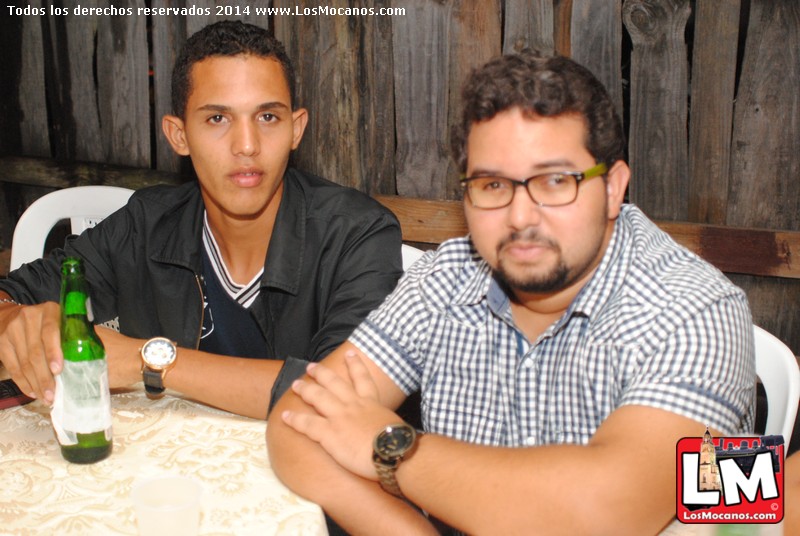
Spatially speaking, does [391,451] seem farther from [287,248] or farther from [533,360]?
[287,248]

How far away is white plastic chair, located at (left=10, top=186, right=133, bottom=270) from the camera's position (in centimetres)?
289

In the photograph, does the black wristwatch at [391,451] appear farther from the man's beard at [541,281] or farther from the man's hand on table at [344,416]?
the man's beard at [541,281]

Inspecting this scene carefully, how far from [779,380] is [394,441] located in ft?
3.16

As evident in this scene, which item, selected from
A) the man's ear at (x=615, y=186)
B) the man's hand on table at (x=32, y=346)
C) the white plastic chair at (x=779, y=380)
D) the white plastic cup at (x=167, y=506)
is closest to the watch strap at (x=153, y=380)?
the man's hand on table at (x=32, y=346)

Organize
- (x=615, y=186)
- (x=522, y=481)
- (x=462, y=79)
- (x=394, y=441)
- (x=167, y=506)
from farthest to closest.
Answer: (x=462, y=79) → (x=615, y=186) → (x=394, y=441) → (x=522, y=481) → (x=167, y=506)

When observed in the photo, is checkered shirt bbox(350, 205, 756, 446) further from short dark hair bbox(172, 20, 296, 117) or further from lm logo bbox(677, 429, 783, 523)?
short dark hair bbox(172, 20, 296, 117)

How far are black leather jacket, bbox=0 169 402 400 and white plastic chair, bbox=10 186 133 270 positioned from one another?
325mm

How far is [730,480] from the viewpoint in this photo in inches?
52.2

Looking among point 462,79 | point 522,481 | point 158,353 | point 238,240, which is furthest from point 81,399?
point 462,79

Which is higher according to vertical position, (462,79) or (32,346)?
(462,79)

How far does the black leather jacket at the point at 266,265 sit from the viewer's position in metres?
2.42

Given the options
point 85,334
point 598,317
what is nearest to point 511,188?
point 598,317

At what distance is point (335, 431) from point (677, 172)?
1.91 meters

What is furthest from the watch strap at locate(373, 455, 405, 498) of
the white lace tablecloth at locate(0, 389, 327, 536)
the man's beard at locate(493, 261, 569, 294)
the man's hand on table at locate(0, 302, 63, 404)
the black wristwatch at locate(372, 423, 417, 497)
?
the man's hand on table at locate(0, 302, 63, 404)
